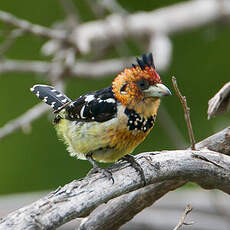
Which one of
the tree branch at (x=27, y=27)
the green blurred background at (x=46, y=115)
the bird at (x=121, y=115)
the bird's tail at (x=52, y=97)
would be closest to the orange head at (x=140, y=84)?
the bird at (x=121, y=115)

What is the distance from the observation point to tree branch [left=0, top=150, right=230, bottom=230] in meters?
2.00

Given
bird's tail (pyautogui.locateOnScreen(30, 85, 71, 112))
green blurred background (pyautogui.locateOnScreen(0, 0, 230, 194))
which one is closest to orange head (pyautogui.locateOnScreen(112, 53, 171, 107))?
bird's tail (pyautogui.locateOnScreen(30, 85, 71, 112))

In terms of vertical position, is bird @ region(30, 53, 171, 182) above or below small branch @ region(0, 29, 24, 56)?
below

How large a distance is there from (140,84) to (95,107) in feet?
0.75

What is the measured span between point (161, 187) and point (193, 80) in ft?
10.2

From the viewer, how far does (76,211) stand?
2.06 meters

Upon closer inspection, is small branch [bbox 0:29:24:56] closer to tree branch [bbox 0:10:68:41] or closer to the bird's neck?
tree branch [bbox 0:10:68:41]

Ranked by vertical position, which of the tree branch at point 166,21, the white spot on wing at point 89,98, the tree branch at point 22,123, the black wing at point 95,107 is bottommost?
the tree branch at point 22,123

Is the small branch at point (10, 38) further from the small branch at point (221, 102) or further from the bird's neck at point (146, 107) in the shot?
the small branch at point (221, 102)

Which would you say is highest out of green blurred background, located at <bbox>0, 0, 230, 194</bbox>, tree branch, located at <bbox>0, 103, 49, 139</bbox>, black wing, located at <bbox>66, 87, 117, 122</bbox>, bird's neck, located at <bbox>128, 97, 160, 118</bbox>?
black wing, located at <bbox>66, 87, 117, 122</bbox>

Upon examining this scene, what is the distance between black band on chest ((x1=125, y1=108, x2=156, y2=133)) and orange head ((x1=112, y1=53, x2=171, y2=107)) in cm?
5

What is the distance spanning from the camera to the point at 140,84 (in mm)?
2572

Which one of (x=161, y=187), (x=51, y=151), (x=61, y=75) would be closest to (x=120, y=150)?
(x=161, y=187)

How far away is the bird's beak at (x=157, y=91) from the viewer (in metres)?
2.46
